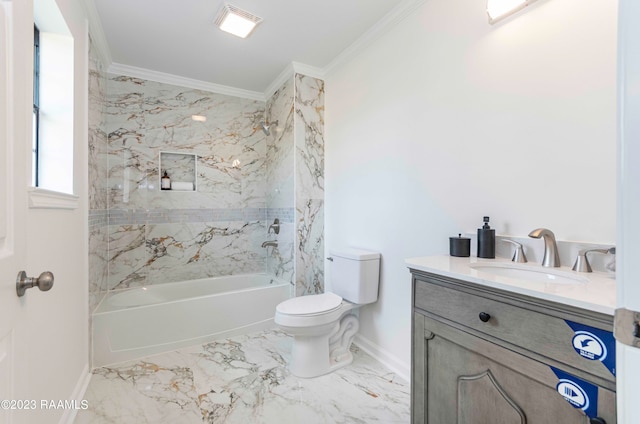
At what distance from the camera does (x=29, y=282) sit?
0.75 metres

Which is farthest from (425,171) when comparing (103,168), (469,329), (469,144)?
(103,168)

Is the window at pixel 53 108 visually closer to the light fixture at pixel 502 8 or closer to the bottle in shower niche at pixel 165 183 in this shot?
the bottle in shower niche at pixel 165 183

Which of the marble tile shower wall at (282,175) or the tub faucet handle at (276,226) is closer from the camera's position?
the marble tile shower wall at (282,175)

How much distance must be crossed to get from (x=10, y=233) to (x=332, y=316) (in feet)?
5.59

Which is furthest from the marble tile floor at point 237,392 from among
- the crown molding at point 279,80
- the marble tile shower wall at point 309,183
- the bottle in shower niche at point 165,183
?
the crown molding at point 279,80

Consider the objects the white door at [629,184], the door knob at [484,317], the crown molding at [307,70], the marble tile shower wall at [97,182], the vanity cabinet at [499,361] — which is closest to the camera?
the white door at [629,184]

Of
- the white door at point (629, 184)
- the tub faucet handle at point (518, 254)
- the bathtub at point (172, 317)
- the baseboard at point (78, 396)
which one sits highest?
the white door at point (629, 184)

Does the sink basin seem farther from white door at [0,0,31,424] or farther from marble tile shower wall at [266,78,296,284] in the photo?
marble tile shower wall at [266,78,296,284]

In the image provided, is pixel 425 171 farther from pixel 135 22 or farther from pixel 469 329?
pixel 135 22

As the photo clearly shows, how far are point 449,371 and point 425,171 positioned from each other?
115cm

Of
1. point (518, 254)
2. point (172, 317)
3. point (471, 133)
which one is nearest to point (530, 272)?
point (518, 254)

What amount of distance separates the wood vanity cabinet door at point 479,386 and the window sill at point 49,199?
167 centimetres

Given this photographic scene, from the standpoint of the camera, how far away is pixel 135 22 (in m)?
2.16

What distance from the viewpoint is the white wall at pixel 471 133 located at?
3.84 feet
